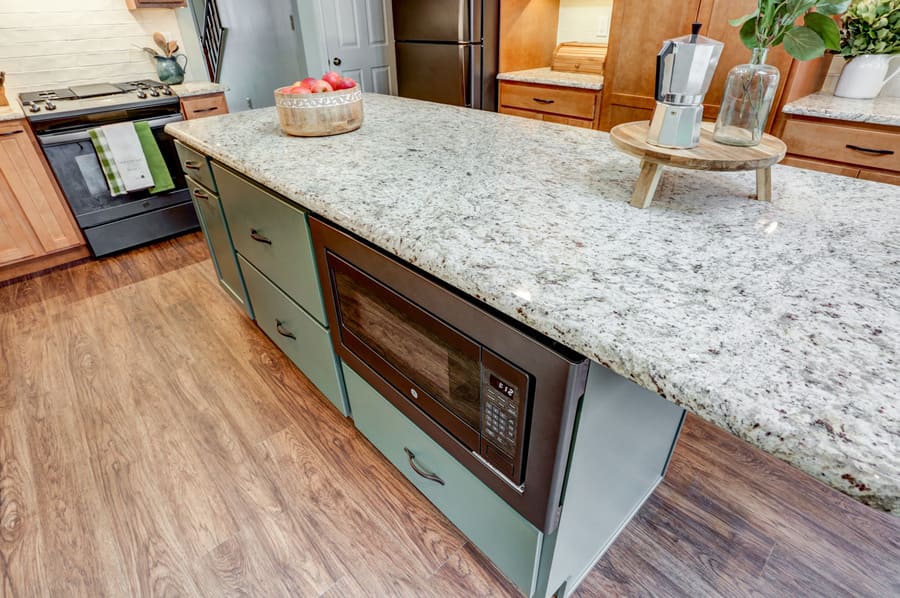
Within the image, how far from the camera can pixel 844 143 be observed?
206 centimetres

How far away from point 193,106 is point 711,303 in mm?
3184

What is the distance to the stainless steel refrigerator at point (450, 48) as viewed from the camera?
3.13m

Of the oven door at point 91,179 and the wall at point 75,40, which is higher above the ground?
the wall at point 75,40

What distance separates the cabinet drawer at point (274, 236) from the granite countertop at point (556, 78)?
7.64 ft

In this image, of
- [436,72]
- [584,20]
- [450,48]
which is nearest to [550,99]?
[584,20]

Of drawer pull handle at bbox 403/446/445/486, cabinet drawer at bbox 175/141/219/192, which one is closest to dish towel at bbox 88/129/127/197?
cabinet drawer at bbox 175/141/219/192

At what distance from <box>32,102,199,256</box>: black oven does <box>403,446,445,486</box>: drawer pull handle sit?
8.42 ft

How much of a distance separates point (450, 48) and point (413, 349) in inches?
115

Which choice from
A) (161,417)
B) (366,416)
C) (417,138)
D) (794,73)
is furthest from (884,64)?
(161,417)

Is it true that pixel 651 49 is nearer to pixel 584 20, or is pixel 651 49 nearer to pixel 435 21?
pixel 584 20

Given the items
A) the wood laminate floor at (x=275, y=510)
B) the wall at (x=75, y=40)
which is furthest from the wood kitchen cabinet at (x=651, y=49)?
the wall at (x=75, y=40)

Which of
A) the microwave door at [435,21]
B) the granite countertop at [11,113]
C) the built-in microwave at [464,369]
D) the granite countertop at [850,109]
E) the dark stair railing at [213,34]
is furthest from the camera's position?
the dark stair railing at [213,34]

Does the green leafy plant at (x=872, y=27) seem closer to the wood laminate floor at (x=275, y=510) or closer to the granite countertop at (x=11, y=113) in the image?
the wood laminate floor at (x=275, y=510)

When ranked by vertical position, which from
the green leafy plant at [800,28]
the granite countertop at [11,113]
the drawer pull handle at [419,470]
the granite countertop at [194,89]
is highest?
the green leafy plant at [800,28]
